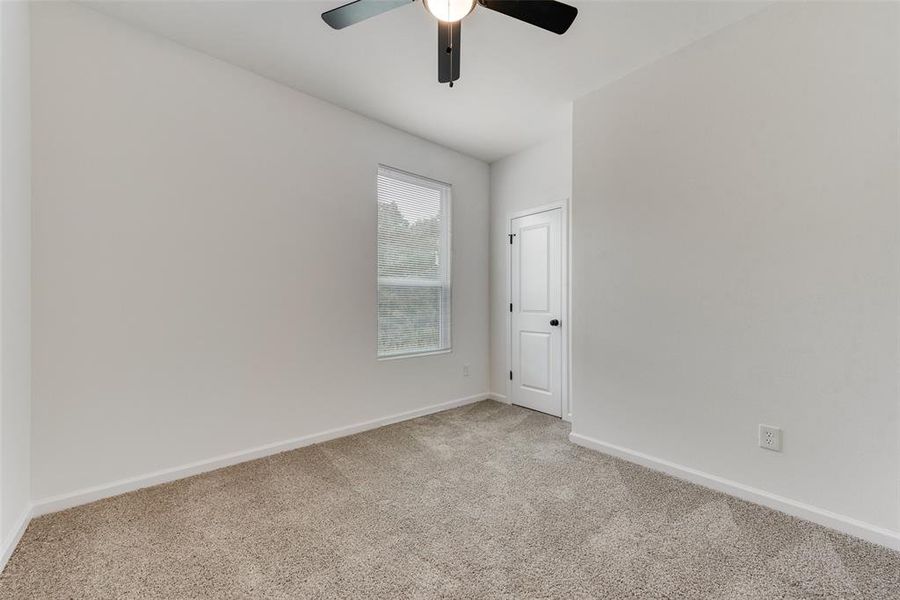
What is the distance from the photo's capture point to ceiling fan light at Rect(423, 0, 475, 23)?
1.64 metres

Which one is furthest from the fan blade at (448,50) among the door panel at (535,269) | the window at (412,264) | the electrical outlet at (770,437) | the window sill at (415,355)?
the electrical outlet at (770,437)

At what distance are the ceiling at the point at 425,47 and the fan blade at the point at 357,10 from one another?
14.8 inches

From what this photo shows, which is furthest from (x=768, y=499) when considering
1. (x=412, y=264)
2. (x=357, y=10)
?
(x=357, y=10)

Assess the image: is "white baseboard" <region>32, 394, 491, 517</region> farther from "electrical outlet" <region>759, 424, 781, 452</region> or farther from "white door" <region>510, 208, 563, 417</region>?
"electrical outlet" <region>759, 424, 781, 452</region>

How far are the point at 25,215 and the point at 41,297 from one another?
1.31 feet

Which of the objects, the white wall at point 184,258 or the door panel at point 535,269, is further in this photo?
the door panel at point 535,269

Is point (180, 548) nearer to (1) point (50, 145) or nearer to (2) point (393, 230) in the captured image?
(1) point (50, 145)

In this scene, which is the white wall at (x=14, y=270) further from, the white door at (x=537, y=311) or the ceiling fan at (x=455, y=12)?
the white door at (x=537, y=311)

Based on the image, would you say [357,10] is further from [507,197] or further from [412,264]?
[507,197]

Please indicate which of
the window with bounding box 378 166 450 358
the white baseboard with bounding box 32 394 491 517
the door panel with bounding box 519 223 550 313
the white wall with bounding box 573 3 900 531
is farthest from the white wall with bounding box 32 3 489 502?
the white wall with bounding box 573 3 900 531

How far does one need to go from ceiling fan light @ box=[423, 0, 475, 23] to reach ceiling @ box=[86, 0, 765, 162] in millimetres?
523

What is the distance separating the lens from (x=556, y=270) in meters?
3.70

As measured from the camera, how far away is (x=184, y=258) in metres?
2.40

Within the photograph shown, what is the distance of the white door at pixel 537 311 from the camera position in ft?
12.1
